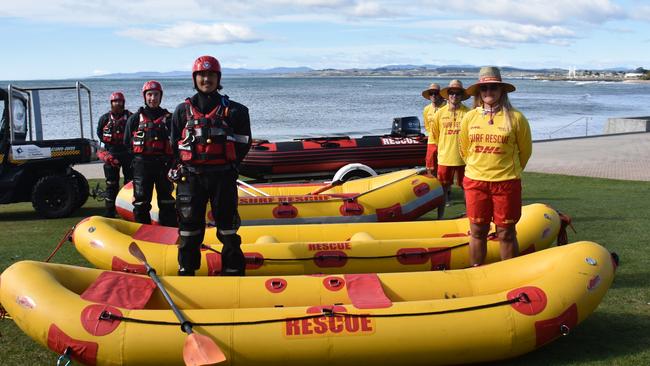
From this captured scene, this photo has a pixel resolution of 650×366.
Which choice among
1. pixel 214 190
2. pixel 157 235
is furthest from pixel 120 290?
pixel 157 235

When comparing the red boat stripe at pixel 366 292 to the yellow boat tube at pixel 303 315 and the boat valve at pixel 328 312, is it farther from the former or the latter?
the boat valve at pixel 328 312

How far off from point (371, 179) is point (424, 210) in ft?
3.25

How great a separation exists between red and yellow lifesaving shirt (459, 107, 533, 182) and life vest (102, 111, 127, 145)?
474 cm

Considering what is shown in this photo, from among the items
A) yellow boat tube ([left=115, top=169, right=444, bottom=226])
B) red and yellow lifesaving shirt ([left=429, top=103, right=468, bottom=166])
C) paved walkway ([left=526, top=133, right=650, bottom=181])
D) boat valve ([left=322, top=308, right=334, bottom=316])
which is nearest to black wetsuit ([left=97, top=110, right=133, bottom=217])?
yellow boat tube ([left=115, top=169, right=444, bottom=226])

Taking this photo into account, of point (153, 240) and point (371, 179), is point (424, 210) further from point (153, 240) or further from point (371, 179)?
point (153, 240)

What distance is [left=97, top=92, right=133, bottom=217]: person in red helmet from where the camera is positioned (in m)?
8.26

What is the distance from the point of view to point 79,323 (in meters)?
3.71

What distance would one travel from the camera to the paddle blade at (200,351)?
11.4 ft

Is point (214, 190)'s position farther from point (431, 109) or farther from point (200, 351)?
point (431, 109)

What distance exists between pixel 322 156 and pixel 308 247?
16.8ft

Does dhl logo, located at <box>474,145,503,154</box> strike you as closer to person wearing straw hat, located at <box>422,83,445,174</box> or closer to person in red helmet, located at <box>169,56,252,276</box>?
person in red helmet, located at <box>169,56,252,276</box>

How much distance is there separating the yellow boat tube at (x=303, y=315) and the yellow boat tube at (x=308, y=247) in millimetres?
842

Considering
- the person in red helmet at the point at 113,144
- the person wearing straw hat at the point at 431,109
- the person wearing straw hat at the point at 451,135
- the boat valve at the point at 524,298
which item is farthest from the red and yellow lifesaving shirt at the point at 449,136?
the person in red helmet at the point at 113,144

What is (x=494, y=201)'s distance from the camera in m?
4.79
